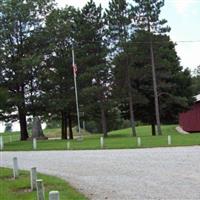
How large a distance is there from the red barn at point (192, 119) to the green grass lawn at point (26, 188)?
48602mm

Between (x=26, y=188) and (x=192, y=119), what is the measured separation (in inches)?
2100

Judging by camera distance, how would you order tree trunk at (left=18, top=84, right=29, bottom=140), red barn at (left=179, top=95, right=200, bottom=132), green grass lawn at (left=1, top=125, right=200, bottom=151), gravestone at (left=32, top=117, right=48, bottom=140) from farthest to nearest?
red barn at (left=179, top=95, right=200, bottom=132) → tree trunk at (left=18, top=84, right=29, bottom=140) → gravestone at (left=32, top=117, right=48, bottom=140) → green grass lawn at (left=1, top=125, right=200, bottom=151)

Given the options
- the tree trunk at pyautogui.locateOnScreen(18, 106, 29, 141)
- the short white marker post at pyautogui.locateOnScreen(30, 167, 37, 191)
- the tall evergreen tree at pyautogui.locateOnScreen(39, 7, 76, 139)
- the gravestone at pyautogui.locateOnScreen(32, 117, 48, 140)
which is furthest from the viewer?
the tree trunk at pyautogui.locateOnScreen(18, 106, 29, 141)

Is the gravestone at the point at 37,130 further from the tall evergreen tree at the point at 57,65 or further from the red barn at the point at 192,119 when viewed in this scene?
the red barn at the point at 192,119

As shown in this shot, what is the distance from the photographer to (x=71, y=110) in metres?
57.6

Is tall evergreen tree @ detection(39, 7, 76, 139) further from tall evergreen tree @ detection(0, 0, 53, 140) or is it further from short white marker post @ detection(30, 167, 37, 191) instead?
short white marker post @ detection(30, 167, 37, 191)

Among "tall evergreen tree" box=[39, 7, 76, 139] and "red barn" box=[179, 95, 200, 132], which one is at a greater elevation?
"tall evergreen tree" box=[39, 7, 76, 139]

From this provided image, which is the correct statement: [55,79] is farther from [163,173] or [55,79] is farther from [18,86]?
[163,173]

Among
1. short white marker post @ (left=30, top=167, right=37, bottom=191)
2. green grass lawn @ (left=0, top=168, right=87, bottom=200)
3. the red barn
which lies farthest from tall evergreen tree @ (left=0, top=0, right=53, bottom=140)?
short white marker post @ (left=30, top=167, right=37, bottom=191)

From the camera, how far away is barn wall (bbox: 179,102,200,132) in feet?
211

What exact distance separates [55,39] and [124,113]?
12.7 meters

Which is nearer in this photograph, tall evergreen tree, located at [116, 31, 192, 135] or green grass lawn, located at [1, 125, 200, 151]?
green grass lawn, located at [1, 125, 200, 151]

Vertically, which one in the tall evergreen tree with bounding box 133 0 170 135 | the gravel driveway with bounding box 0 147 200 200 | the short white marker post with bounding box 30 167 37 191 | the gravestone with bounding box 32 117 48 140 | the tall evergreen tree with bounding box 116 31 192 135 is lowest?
the gravel driveway with bounding box 0 147 200 200

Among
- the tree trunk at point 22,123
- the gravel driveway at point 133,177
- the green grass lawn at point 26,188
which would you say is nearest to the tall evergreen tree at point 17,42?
the tree trunk at point 22,123
